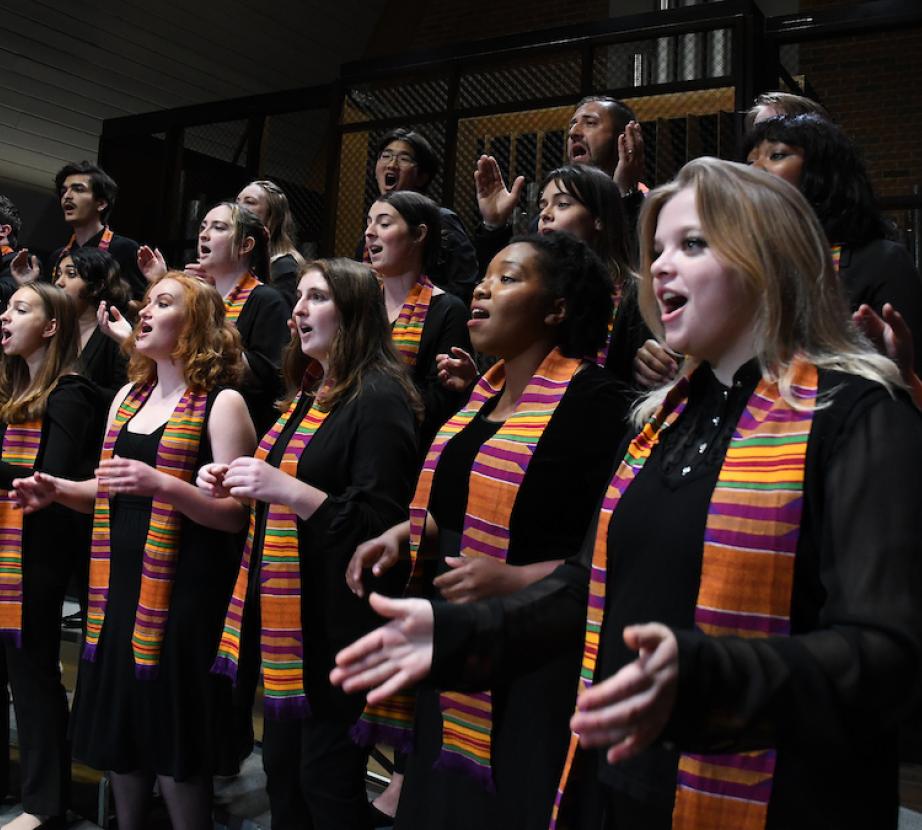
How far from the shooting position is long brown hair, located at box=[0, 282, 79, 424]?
3.26m

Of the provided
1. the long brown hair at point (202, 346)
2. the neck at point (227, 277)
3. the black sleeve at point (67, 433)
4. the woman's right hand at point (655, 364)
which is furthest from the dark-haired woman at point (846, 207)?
the black sleeve at point (67, 433)

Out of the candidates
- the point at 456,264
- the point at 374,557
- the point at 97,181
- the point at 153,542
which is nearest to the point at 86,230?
the point at 97,181

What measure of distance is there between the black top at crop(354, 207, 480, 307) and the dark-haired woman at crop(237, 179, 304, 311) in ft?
1.50

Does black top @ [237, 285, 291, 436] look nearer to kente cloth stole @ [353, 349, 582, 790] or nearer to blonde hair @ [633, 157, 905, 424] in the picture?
kente cloth stole @ [353, 349, 582, 790]

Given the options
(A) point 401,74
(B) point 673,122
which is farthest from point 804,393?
(A) point 401,74

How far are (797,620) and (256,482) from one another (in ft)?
4.23

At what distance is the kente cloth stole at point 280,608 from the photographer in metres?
2.32

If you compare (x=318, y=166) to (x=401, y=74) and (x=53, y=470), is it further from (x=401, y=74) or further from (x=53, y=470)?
(x=53, y=470)

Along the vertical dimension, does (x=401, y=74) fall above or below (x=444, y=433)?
above

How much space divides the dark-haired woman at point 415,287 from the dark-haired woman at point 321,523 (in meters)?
0.36

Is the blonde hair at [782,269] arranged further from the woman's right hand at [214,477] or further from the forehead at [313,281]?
the forehead at [313,281]

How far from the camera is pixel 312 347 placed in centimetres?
262

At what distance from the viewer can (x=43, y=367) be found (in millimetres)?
3344

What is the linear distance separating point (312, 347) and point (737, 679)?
181cm
